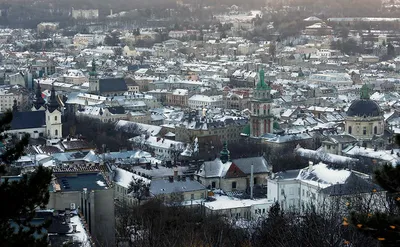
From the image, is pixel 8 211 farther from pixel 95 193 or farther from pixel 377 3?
pixel 377 3

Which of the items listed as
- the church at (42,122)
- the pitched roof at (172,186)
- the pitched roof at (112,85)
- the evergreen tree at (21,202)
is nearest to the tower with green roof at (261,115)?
the church at (42,122)

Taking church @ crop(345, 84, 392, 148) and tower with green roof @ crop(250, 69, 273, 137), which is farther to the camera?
tower with green roof @ crop(250, 69, 273, 137)

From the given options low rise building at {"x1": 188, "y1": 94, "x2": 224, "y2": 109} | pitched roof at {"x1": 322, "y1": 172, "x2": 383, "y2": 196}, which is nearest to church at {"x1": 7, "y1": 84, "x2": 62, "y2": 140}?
pitched roof at {"x1": 322, "y1": 172, "x2": 383, "y2": 196}

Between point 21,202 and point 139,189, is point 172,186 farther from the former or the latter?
point 21,202

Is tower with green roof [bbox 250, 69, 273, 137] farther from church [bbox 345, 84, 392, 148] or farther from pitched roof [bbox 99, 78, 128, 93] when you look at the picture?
pitched roof [bbox 99, 78, 128, 93]

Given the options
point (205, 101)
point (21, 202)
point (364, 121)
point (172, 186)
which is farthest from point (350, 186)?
point (205, 101)
